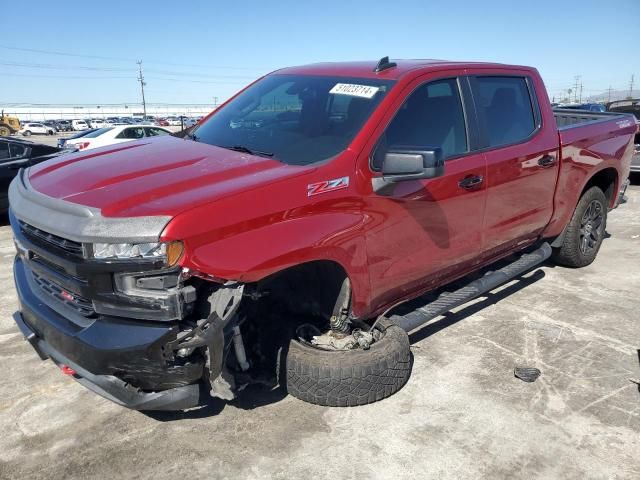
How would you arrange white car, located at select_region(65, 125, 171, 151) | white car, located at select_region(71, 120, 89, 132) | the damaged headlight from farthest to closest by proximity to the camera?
white car, located at select_region(71, 120, 89, 132), white car, located at select_region(65, 125, 171, 151), the damaged headlight

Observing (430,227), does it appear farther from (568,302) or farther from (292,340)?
(568,302)

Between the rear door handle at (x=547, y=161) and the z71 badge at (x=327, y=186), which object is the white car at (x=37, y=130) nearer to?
the rear door handle at (x=547, y=161)

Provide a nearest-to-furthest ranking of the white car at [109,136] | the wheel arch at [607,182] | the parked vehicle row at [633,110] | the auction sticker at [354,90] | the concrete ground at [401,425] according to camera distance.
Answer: the concrete ground at [401,425] → the auction sticker at [354,90] → the wheel arch at [607,182] → the parked vehicle row at [633,110] → the white car at [109,136]

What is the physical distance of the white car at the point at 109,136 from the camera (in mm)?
15170

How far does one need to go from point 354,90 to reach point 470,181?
1.00m

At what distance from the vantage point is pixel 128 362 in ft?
8.14

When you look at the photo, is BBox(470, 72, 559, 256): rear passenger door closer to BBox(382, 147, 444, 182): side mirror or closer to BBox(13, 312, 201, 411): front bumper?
BBox(382, 147, 444, 182): side mirror

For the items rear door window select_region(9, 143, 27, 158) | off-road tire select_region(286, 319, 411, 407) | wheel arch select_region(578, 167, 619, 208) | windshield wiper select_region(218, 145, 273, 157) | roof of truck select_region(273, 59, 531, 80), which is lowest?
off-road tire select_region(286, 319, 411, 407)

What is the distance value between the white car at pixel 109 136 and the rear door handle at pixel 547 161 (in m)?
12.1

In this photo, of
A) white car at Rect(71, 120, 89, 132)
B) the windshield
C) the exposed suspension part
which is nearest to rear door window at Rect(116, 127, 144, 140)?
the windshield

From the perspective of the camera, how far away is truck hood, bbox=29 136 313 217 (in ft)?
8.34

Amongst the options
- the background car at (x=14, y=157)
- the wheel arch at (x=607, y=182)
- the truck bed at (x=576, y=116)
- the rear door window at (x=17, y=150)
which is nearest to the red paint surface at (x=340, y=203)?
the wheel arch at (x=607, y=182)

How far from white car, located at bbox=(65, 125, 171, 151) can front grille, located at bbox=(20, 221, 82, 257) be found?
1234cm

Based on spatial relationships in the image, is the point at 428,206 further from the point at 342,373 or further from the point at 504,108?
the point at 504,108
